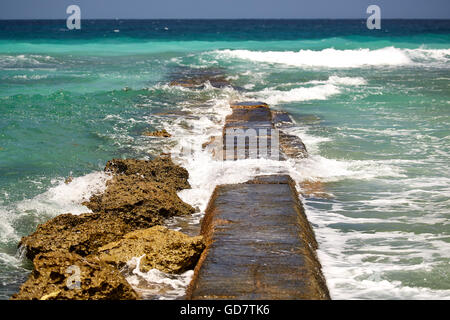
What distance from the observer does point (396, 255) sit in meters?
4.74

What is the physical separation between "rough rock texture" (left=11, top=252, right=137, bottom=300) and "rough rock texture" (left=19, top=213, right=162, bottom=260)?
79 centimetres

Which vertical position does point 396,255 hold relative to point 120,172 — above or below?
below

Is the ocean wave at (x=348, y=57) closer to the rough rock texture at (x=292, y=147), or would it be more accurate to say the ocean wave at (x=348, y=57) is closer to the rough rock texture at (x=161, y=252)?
the rough rock texture at (x=292, y=147)

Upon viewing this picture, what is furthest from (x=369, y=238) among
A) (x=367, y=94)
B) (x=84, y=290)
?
(x=367, y=94)

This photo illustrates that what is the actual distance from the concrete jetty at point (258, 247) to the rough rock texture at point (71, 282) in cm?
52

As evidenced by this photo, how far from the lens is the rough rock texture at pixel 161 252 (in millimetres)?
4184

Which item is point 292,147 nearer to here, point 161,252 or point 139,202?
point 139,202

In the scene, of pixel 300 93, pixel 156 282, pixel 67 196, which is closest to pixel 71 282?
pixel 156 282

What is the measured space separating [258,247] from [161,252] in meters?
0.79

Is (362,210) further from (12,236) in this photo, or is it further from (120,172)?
(12,236)

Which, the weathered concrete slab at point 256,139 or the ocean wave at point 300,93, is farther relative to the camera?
the ocean wave at point 300,93

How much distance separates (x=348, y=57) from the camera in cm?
3064

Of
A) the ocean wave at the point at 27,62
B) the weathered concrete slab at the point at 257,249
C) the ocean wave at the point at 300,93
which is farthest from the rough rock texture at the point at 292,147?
the ocean wave at the point at 27,62
